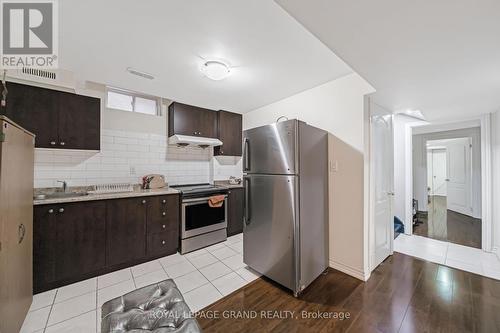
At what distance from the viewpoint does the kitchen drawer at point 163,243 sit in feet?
8.57

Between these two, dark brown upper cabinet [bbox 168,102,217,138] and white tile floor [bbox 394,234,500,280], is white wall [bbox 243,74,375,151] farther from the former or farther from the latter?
white tile floor [bbox 394,234,500,280]

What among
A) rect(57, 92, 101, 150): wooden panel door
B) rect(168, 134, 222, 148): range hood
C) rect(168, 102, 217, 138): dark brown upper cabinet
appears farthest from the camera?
rect(168, 102, 217, 138): dark brown upper cabinet

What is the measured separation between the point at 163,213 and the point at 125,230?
48 centimetres

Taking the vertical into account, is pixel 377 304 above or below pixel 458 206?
below

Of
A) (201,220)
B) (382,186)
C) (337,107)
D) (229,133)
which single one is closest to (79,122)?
(201,220)

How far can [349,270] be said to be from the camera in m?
2.29

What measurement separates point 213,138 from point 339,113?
2.23m

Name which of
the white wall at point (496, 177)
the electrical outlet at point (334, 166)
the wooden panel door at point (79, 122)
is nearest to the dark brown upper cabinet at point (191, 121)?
the wooden panel door at point (79, 122)

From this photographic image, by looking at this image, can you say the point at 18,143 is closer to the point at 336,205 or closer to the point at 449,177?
the point at 336,205

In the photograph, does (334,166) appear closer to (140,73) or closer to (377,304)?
(377,304)

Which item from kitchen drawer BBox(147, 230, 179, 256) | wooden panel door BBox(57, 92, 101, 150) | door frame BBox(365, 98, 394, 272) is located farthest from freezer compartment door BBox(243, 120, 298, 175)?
A: wooden panel door BBox(57, 92, 101, 150)

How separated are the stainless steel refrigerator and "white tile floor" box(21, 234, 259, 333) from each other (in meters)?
0.36

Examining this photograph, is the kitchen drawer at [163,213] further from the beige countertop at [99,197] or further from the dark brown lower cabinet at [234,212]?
the dark brown lower cabinet at [234,212]

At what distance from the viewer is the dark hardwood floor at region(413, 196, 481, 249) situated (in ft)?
10.9
